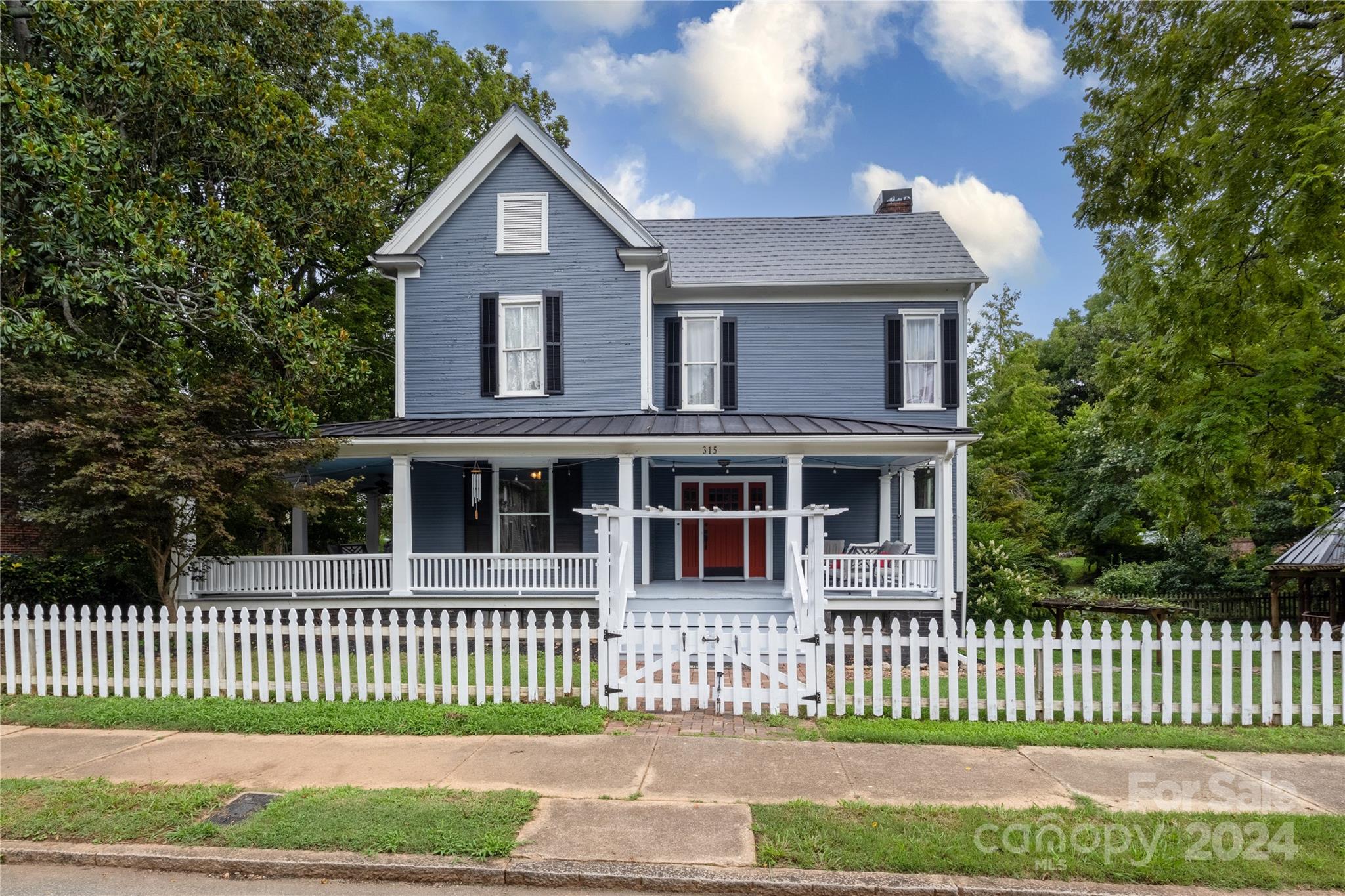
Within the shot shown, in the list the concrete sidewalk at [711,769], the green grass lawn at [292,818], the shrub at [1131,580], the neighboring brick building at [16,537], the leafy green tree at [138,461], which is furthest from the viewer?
the shrub at [1131,580]

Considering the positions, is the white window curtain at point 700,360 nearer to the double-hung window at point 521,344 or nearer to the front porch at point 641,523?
the front porch at point 641,523

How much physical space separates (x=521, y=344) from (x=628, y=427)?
357 centimetres

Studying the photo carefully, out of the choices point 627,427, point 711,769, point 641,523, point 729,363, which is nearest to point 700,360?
point 729,363

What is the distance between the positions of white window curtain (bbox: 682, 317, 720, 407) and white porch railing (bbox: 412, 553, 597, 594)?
4.44 metres

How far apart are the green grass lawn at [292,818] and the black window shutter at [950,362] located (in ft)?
40.6

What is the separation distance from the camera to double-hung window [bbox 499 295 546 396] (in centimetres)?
1477

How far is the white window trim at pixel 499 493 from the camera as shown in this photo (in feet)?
48.0

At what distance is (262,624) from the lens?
324 inches

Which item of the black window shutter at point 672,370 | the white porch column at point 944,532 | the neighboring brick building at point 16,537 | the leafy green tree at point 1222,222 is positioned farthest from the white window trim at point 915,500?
the neighboring brick building at point 16,537

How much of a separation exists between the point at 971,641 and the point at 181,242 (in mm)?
12217

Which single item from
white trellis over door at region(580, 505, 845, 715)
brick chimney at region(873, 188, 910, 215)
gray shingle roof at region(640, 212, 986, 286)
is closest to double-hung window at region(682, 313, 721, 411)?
A: gray shingle roof at region(640, 212, 986, 286)

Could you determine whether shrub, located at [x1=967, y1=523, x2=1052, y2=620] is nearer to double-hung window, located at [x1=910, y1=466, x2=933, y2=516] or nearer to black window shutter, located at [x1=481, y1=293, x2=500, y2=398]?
double-hung window, located at [x1=910, y1=466, x2=933, y2=516]

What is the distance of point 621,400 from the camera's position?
1452 cm

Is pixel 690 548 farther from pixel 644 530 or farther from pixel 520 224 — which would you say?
pixel 520 224
